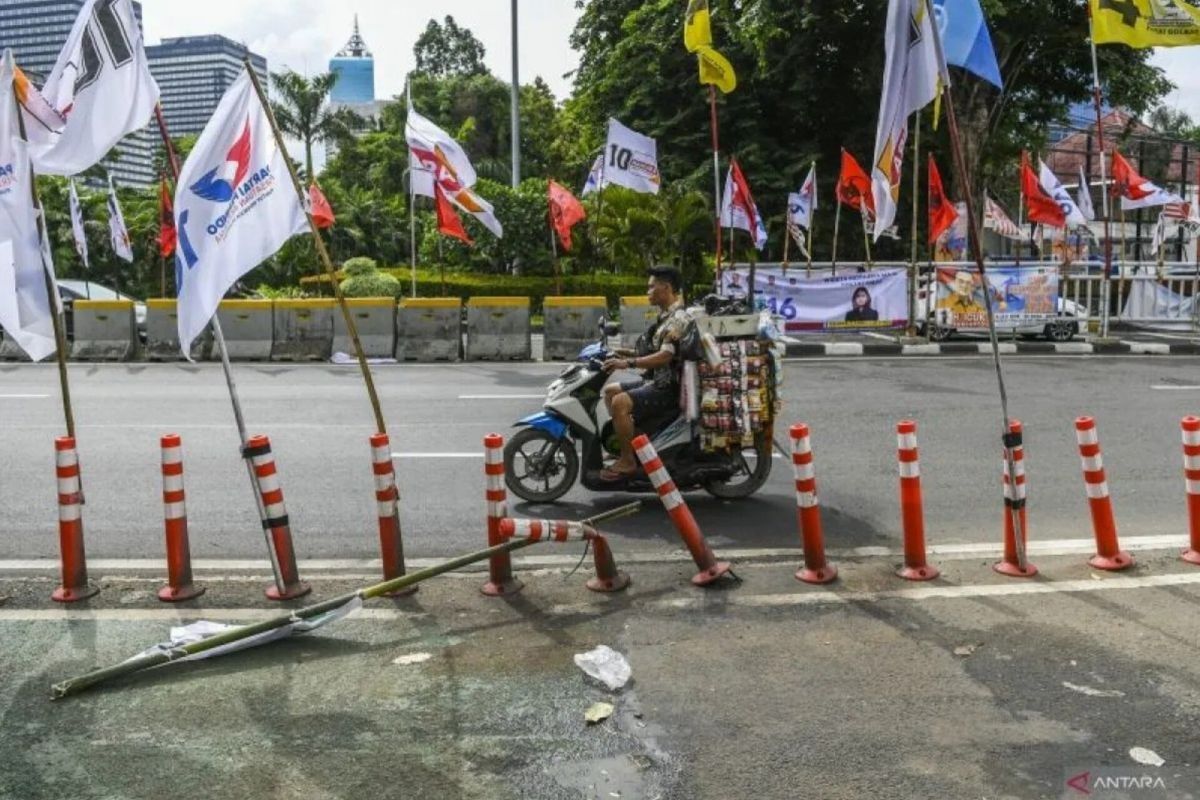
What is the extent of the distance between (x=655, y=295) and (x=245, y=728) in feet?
14.2

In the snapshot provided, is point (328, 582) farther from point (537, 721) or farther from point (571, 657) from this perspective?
point (537, 721)

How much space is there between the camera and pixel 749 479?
795 cm

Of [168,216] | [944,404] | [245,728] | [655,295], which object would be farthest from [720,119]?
[245,728]

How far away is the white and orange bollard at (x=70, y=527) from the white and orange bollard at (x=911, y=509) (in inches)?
176

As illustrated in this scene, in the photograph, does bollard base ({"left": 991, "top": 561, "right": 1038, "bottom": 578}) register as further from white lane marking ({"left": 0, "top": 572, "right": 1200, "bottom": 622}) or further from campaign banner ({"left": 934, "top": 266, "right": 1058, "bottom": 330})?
campaign banner ({"left": 934, "top": 266, "right": 1058, "bottom": 330})

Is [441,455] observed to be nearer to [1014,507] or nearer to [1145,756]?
[1014,507]

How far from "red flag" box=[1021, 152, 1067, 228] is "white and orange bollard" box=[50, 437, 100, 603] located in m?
19.5

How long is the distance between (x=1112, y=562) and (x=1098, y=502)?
1.18ft

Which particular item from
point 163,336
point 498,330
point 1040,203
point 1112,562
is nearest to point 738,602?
point 1112,562

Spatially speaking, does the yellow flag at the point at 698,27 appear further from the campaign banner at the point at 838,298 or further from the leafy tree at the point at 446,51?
the leafy tree at the point at 446,51

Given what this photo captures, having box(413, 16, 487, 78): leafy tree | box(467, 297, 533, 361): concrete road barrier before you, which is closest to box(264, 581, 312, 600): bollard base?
box(467, 297, 533, 361): concrete road barrier

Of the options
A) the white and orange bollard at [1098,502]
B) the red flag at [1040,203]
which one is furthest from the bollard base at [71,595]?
the red flag at [1040,203]

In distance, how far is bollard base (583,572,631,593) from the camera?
5.80 metres

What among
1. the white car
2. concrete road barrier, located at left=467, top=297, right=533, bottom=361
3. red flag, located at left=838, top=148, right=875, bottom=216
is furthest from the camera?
red flag, located at left=838, top=148, right=875, bottom=216
